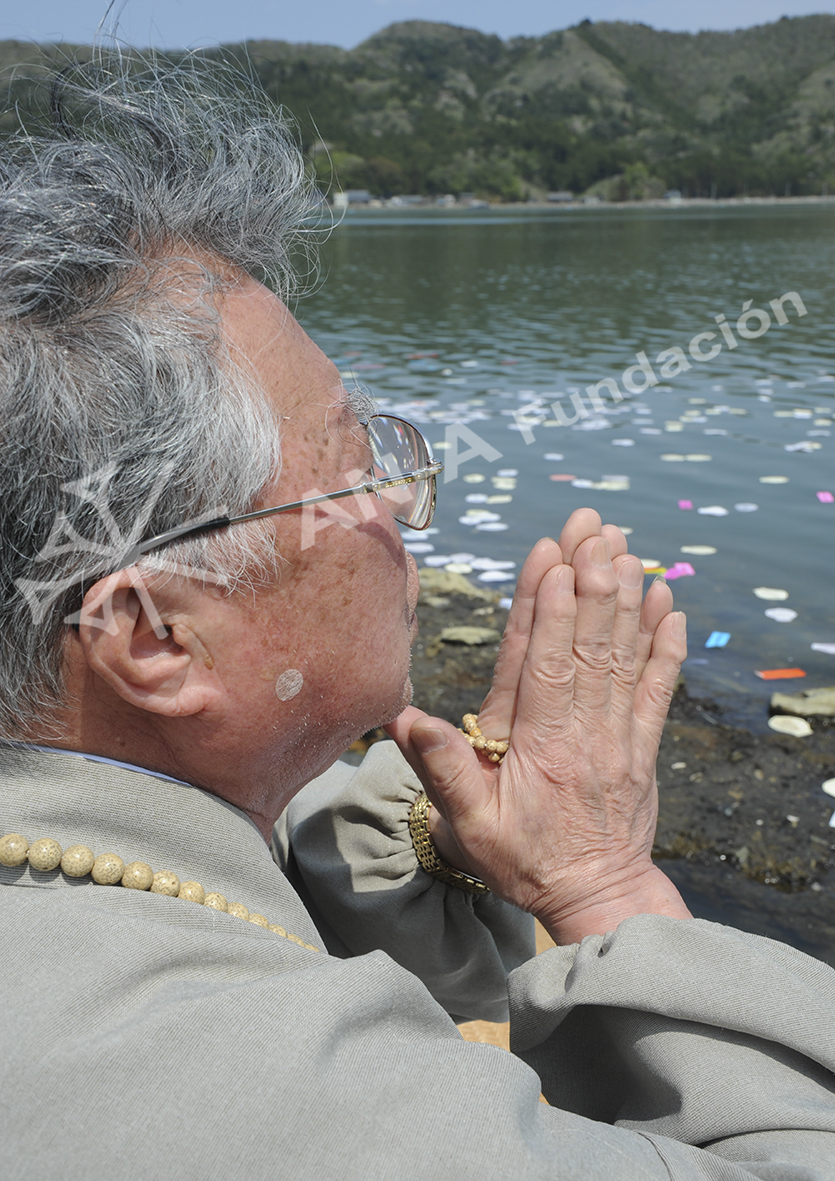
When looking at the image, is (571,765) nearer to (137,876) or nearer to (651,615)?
(651,615)

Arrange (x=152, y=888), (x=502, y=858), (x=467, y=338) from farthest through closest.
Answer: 1. (x=467, y=338)
2. (x=502, y=858)
3. (x=152, y=888)

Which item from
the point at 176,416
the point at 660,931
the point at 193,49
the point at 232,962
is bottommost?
the point at 660,931

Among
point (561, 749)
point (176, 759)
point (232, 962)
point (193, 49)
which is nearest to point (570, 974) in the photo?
point (561, 749)

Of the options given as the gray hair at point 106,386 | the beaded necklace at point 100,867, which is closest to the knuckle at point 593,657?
the gray hair at point 106,386

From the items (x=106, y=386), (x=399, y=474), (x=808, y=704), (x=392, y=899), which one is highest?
(x=106, y=386)

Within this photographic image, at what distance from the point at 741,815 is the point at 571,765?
2.33 metres

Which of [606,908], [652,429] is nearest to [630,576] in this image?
[606,908]

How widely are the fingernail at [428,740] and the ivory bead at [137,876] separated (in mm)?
595

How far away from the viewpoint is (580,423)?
10789 millimetres

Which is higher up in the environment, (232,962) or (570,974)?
(232,962)

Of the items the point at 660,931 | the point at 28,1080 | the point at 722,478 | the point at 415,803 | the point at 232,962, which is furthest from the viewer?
the point at 722,478

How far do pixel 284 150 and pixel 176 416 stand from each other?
2.52ft

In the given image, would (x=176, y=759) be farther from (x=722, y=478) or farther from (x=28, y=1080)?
(x=722, y=478)

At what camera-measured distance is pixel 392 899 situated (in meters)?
2.02
